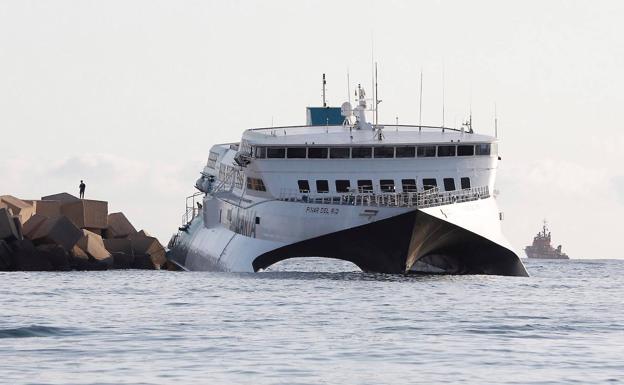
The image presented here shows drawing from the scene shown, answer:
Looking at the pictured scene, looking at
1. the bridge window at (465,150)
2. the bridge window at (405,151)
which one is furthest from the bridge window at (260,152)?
the bridge window at (465,150)

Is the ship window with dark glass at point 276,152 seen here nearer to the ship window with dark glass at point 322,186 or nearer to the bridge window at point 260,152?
the bridge window at point 260,152

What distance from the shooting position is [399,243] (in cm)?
6725

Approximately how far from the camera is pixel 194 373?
111ft

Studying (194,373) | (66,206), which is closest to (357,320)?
(194,373)

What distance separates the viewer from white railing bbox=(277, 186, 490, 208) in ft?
225

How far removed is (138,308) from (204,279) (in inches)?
730

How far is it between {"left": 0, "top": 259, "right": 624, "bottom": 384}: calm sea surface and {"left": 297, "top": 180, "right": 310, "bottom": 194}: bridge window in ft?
27.2

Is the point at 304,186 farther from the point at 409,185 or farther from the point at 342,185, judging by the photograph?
the point at 409,185

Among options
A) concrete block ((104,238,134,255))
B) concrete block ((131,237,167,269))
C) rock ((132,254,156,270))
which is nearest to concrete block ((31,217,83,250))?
concrete block ((104,238,134,255))

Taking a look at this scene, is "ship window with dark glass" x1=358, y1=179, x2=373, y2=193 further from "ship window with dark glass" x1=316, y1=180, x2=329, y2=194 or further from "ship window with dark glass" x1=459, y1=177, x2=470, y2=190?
"ship window with dark glass" x1=459, y1=177, x2=470, y2=190

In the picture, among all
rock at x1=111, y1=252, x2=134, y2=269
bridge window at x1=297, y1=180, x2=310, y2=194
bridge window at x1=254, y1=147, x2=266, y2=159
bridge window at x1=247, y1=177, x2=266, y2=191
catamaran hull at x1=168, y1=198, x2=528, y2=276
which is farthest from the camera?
rock at x1=111, y1=252, x2=134, y2=269

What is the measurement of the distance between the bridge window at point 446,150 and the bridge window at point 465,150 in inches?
12.1

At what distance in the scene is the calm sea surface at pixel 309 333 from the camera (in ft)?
112

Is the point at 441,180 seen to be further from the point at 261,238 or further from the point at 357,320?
the point at 357,320
